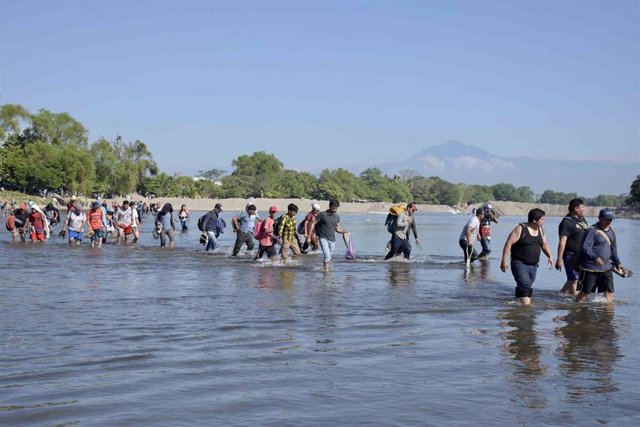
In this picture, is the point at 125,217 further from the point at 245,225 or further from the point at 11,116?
the point at 11,116

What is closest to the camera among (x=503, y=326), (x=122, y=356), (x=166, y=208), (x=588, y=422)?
(x=588, y=422)

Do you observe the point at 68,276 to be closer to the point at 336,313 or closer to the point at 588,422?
the point at 336,313

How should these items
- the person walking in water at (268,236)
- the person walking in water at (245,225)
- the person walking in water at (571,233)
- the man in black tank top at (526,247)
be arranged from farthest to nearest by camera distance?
the person walking in water at (245,225), the person walking in water at (268,236), the person walking in water at (571,233), the man in black tank top at (526,247)

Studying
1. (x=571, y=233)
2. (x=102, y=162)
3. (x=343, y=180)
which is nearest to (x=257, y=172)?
(x=343, y=180)

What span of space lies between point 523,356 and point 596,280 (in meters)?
4.31

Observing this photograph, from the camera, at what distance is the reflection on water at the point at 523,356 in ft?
22.7

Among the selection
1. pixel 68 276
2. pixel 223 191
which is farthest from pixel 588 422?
pixel 223 191

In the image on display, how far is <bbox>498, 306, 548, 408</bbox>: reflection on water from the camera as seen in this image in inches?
273

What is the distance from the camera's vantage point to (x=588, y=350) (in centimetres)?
906

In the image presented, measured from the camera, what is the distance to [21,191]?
103m

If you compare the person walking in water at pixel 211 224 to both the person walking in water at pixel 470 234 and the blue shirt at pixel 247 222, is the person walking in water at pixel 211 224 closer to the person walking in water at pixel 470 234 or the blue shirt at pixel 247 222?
the blue shirt at pixel 247 222

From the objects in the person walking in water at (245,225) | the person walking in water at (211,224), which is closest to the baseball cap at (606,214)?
the person walking in water at (245,225)

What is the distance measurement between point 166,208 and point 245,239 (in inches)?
160

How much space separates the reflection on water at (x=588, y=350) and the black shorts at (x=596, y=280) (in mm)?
321
